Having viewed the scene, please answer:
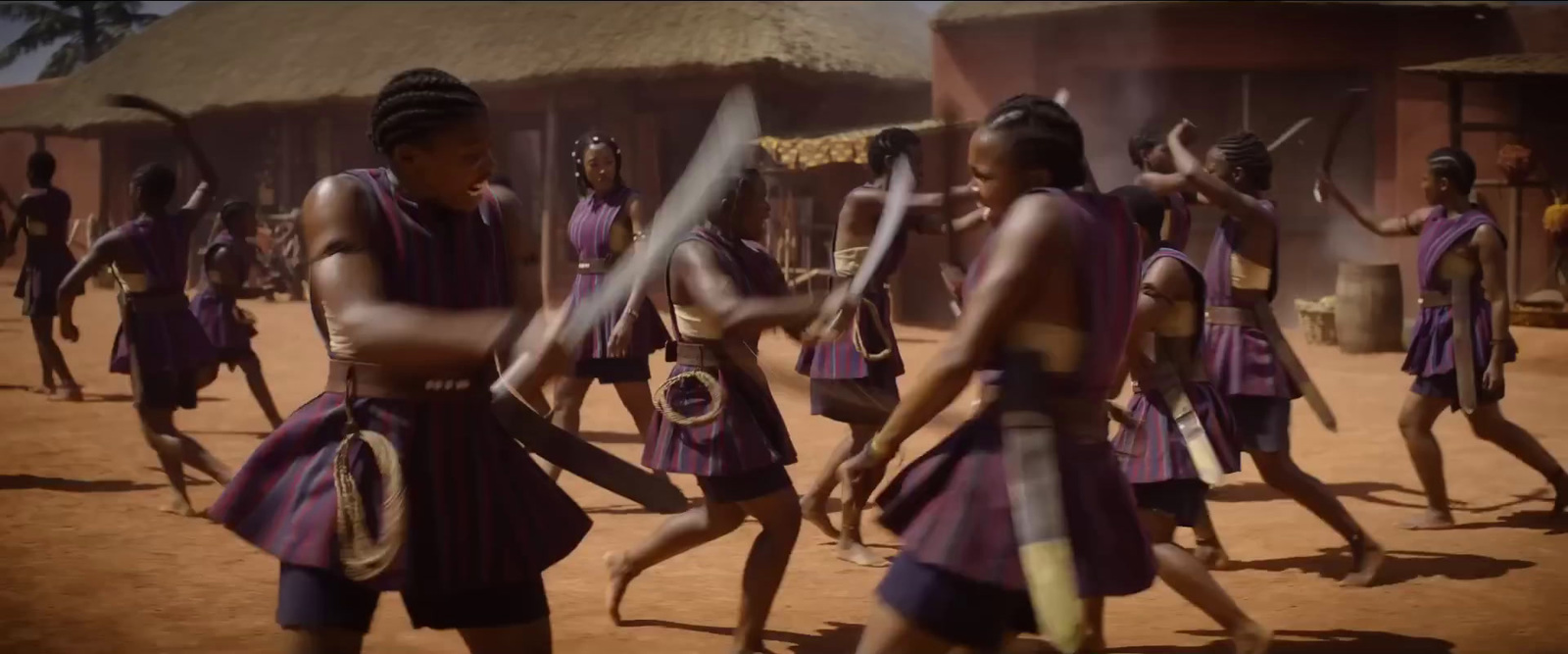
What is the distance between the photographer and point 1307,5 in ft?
50.6

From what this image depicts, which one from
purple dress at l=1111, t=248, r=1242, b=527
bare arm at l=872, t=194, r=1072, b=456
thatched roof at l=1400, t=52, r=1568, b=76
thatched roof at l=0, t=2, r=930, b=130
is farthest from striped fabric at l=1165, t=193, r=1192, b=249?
thatched roof at l=0, t=2, r=930, b=130

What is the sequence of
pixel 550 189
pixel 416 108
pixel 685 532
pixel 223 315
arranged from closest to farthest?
1. pixel 416 108
2. pixel 685 532
3. pixel 223 315
4. pixel 550 189

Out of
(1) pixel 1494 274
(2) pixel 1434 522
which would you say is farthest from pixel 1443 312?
(2) pixel 1434 522

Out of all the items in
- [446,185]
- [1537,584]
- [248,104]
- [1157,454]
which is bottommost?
[1537,584]

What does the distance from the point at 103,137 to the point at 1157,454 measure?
24924 millimetres

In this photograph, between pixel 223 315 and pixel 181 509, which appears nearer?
pixel 181 509

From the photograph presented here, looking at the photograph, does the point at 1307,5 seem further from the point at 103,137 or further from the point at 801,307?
the point at 103,137

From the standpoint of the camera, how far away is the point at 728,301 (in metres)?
4.26

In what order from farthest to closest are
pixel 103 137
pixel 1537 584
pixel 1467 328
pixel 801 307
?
pixel 103 137, pixel 1467 328, pixel 1537 584, pixel 801 307

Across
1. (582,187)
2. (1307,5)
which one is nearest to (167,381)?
(582,187)

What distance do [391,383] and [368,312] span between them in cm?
18

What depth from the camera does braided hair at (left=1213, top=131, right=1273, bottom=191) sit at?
5895 millimetres

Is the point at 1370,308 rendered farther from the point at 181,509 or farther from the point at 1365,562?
the point at 181,509

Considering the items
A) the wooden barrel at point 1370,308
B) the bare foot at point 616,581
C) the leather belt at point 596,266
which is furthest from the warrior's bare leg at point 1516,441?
the wooden barrel at point 1370,308
